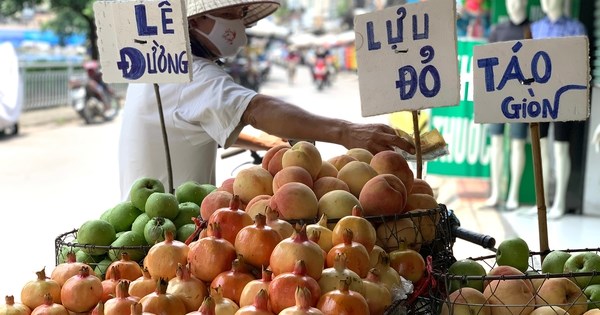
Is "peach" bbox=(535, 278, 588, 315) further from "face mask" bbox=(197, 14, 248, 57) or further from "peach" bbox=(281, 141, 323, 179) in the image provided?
"face mask" bbox=(197, 14, 248, 57)

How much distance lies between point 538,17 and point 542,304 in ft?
21.8

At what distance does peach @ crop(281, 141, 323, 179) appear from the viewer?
2.50 m

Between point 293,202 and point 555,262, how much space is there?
798 millimetres

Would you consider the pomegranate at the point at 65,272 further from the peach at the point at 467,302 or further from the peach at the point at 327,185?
the peach at the point at 467,302

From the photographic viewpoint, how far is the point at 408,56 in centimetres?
276

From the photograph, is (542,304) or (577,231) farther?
(577,231)

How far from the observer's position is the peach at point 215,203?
2.43 m

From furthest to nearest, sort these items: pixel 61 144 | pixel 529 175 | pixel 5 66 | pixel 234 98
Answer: pixel 61 144, pixel 5 66, pixel 529 175, pixel 234 98

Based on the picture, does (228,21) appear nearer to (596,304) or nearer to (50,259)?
(596,304)

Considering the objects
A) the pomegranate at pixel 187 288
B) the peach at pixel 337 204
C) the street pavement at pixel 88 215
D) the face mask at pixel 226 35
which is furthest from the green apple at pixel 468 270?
the street pavement at pixel 88 215

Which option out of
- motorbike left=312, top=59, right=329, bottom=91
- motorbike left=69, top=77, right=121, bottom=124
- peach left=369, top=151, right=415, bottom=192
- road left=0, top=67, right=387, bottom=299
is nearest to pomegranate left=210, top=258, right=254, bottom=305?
peach left=369, top=151, right=415, bottom=192

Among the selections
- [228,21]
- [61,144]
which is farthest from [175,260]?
[61,144]

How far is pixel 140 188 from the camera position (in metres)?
2.78

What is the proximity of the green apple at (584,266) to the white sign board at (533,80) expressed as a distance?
49 centimetres
